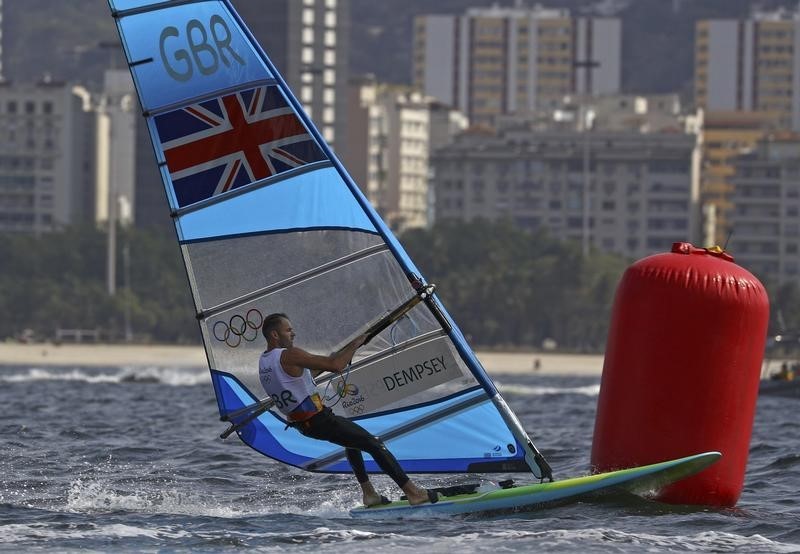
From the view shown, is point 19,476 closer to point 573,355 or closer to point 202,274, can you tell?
point 202,274

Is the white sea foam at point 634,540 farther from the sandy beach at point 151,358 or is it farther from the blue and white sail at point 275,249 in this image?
the sandy beach at point 151,358

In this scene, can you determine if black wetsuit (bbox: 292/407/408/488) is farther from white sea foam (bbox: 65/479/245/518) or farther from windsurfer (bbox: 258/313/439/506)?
white sea foam (bbox: 65/479/245/518)

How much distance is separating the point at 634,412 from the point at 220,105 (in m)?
4.06

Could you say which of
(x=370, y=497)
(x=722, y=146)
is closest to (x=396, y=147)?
(x=722, y=146)

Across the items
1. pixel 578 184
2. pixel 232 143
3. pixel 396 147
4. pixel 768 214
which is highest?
pixel 232 143

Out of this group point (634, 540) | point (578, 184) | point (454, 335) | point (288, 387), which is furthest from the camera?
point (578, 184)

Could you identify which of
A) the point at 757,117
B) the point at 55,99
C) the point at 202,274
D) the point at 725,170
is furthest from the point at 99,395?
the point at 757,117

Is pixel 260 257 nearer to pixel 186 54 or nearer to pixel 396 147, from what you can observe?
pixel 186 54

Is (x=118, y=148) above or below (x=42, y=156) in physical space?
above

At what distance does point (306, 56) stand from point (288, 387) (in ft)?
427

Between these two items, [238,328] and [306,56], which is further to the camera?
[306,56]

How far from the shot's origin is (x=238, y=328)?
51.9ft

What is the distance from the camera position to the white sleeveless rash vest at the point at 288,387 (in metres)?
15.0

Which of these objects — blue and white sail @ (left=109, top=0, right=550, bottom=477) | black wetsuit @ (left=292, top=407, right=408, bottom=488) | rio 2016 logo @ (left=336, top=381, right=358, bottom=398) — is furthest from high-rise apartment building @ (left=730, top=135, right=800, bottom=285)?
black wetsuit @ (left=292, top=407, right=408, bottom=488)
